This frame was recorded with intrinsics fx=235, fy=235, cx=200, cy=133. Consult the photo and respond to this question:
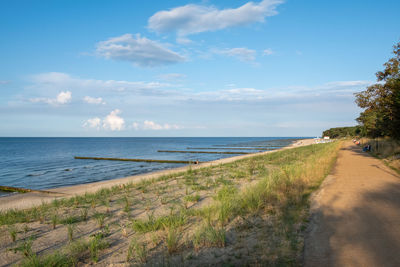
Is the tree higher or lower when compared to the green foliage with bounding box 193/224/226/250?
higher

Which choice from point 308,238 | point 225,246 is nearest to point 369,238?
point 308,238

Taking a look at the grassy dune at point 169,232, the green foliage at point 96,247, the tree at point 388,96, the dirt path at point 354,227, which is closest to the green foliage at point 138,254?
the grassy dune at point 169,232

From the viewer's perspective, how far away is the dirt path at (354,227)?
4.30 m

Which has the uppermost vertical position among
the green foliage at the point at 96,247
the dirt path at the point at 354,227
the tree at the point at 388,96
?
the tree at the point at 388,96

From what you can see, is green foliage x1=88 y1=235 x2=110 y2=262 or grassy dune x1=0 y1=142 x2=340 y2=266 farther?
green foliage x1=88 y1=235 x2=110 y2=262

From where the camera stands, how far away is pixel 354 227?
570cm

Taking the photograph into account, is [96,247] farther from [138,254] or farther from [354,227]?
[354,227]

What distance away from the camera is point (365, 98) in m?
18.2

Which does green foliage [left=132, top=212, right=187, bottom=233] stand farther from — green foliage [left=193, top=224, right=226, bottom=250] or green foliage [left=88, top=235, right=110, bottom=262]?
green foliage [left=193, top=224, right=226, bottom=250]

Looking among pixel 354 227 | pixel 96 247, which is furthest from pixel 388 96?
pixel 96 247

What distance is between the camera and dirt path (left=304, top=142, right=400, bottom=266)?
4.30 meters

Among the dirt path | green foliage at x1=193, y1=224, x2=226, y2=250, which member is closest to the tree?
the dirt path

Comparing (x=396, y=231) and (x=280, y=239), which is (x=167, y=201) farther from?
(x=396, y=231)

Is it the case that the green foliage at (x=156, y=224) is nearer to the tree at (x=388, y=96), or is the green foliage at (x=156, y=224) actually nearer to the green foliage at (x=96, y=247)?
the green foliage at (x=96, y=247)
